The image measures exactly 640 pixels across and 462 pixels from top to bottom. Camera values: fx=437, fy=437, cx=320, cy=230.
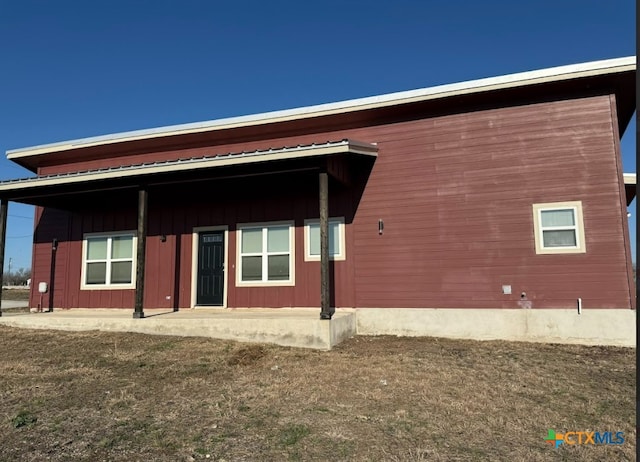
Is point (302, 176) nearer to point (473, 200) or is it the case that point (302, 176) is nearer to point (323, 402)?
point (473, 200)

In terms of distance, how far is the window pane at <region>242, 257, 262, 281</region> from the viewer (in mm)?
10586

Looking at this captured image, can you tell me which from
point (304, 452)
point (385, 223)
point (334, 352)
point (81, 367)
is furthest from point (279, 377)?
point (385, 223)

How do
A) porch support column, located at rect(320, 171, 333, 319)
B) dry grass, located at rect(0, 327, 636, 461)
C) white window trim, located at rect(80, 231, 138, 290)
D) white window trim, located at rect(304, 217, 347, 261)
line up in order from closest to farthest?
dry grass, located at rect(0, 327, 636, 461) < porch support column, located at rect(320, 171, 333, 319) < white window trim, located at rect(304, 217, 347, 261) < white window trim, located at rect(80, 231, 138, 290)

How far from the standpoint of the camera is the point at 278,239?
Answer: 10.6 meters

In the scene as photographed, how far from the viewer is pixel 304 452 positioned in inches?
146

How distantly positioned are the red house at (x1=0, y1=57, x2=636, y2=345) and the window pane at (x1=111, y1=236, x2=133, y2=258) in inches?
1.2

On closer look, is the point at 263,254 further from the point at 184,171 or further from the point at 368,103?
the point at 368,103

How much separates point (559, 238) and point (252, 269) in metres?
6.69

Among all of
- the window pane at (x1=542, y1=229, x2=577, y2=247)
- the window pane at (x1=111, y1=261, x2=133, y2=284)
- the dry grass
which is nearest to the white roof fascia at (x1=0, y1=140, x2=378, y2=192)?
the window pane at (x1=111, y1=261, x2=133, y2=284)

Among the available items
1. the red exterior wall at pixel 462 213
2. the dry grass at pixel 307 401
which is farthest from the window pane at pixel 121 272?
the dry grass at pixel 307 401

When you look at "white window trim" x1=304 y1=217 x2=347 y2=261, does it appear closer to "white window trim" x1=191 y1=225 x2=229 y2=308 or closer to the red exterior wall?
the red exterior wall

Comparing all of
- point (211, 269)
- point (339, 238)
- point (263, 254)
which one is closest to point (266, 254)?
point (263, 254)

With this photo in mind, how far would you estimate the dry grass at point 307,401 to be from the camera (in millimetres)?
3791

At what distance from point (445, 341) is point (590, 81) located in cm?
573
